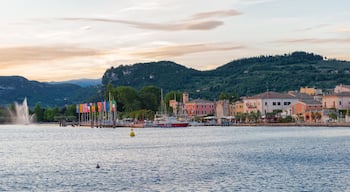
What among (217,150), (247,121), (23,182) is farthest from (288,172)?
(247,121)

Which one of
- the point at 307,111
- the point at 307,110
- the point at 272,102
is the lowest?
the point at 307,111

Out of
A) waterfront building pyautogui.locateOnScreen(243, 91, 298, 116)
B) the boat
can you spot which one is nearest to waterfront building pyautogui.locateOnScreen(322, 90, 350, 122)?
waterfront building pyautogui.locateOnScreen(243, 91, 298, 116)

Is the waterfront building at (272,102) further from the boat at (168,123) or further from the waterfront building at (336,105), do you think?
the waterfront building at (336,105)

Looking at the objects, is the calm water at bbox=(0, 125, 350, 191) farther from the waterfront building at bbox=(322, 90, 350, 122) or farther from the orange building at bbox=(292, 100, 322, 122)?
the orange building at bbox=(292, 100, 322, 122)

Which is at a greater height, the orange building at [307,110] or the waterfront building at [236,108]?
the waterfront building at [236,108]

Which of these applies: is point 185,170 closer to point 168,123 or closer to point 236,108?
point 168,123

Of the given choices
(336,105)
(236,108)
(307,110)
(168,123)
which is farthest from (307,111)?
(236,108)

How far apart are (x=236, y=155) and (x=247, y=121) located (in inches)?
4358

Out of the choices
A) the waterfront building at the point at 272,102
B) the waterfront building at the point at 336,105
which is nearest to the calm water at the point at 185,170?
the waterfront building at the point at 336,105

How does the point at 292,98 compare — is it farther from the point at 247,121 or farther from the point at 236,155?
the point at 236,155

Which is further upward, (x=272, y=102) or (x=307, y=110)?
(x=272, y=102)

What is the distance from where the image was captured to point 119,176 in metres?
45.0

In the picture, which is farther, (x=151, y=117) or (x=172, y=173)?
(x=151, y=117)

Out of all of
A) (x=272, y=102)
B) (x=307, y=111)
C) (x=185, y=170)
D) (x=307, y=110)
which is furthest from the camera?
(x=272, y=102)
